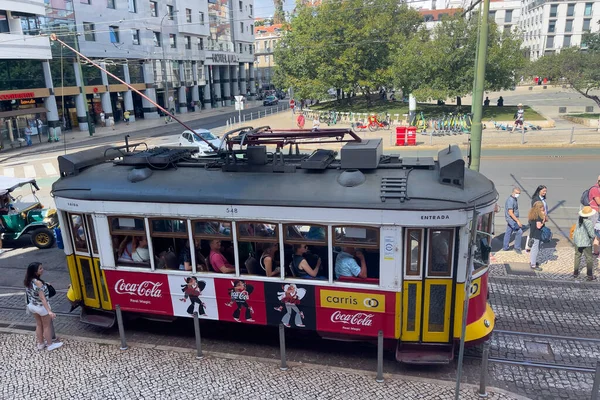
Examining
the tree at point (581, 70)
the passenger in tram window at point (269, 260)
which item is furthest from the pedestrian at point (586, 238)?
the tree at point (581, 70)

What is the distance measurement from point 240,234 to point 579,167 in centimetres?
1786

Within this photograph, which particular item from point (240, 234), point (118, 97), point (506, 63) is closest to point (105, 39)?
point (118, 97)

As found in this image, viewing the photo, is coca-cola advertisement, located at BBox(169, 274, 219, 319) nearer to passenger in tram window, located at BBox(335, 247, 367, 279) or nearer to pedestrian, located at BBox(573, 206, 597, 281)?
passenger in tram window, located at BBox(335, 247, 367, 279)

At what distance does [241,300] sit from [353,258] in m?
1.89

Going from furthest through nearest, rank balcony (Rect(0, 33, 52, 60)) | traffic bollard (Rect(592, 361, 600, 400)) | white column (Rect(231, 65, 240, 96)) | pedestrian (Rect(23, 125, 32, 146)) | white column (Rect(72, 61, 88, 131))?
white column (Rect(231, 65, 240, 96)) → white column (Rect(72, 61, 88, 131)) → pedestrian (Rect(23, 125, 32, 146)) → balcony (Rect(0, 33, 52, 60)) → traffic bollard (Rect(592, 361, 600, 400))

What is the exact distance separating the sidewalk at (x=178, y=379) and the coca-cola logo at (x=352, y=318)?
28.6 inches

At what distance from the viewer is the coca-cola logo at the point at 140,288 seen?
780 centimetres

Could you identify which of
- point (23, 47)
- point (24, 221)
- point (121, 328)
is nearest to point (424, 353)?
point (121, 328)

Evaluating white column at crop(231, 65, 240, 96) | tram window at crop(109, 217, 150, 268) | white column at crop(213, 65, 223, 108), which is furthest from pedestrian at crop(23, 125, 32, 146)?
white column at crop(231, 65, 240, 96)

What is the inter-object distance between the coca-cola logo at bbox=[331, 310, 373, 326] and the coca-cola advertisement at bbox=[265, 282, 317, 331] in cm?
32

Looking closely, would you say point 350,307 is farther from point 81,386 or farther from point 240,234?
point 81,386

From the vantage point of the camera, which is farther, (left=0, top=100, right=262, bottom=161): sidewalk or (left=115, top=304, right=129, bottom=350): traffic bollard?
(left=0, top=100, right=262, bottom=161): sidewalk

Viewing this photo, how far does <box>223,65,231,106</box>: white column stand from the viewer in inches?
2699

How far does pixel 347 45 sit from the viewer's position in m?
40.8
